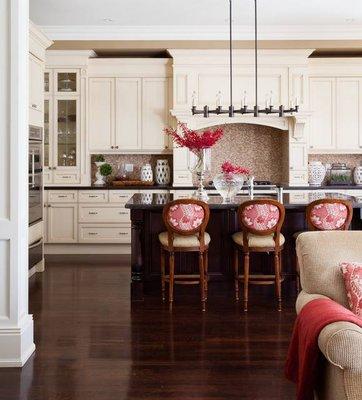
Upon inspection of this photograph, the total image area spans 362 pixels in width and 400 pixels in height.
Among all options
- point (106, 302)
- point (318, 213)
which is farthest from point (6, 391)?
point (318, 213)

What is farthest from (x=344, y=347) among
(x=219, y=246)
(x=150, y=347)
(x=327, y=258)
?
(x=219, y=246)

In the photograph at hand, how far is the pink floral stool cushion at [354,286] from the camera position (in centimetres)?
265

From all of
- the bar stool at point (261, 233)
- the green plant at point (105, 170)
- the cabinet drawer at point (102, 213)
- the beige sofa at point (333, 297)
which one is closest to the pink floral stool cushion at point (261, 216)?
the bar stool at point (261, 233)

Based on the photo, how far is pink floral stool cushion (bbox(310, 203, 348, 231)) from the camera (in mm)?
4992

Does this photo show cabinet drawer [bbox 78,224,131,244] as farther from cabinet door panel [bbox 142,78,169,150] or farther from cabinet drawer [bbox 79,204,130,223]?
cabinet door panel [bbox 142,78,169,150]

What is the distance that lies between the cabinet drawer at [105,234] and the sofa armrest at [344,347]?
5.79 meters

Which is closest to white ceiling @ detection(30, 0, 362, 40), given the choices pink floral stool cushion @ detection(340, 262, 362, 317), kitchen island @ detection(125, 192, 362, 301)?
kitchen island @ detection(125, 192, 362, 301)

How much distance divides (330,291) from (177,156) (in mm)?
5326

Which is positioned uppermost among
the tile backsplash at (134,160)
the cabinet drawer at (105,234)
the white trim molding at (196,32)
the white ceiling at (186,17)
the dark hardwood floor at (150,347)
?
the white ceiling at (186,17)

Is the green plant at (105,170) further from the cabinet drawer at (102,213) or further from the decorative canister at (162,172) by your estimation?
the decorative canister at (162,172)

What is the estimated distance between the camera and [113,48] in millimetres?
7793

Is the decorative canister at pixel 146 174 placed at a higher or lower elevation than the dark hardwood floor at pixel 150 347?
higher

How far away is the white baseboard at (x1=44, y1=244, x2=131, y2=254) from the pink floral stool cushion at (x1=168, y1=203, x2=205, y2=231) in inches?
123

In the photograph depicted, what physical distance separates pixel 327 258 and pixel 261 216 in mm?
2111
